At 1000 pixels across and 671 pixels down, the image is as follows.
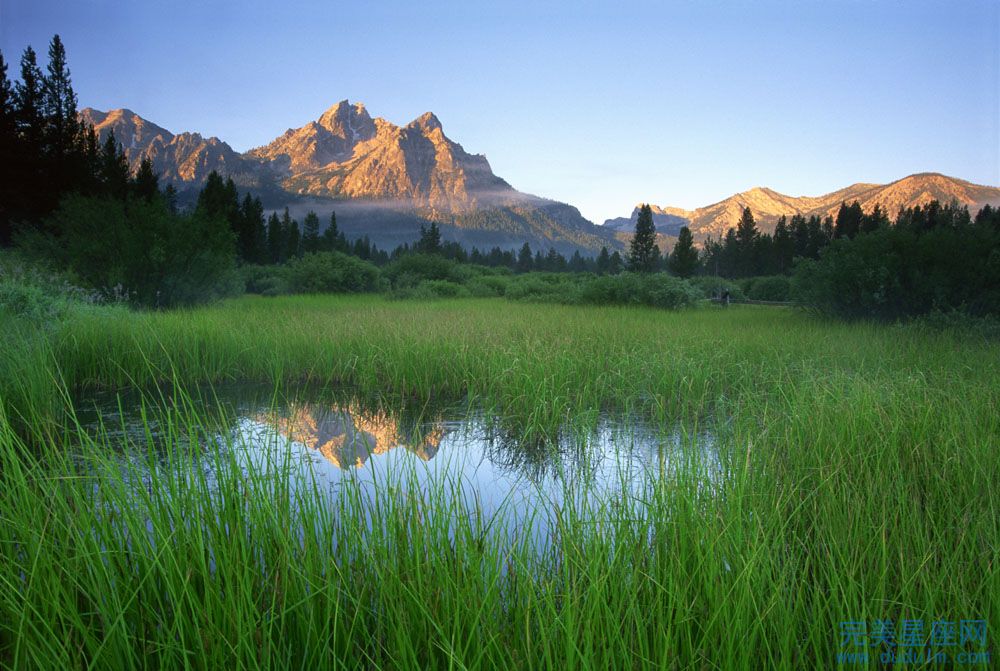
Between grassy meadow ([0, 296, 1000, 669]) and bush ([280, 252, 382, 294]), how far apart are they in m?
15.8

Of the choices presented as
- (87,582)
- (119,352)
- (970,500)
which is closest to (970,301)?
(970,500)

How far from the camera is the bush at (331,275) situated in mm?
22422

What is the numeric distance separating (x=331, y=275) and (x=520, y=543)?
21604mm

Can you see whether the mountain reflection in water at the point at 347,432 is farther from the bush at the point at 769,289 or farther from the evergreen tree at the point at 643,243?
the evergreen tree at the point at 643,243

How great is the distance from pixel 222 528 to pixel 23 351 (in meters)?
4.50

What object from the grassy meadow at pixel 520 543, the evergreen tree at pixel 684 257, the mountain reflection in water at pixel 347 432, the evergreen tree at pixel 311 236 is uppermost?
the evergreen tree at pixel 311 236

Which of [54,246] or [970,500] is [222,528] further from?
[54,246]

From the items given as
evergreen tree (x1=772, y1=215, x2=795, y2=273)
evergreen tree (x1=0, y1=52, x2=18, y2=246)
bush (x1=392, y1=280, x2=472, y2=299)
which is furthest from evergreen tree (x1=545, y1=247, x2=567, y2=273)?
evergreen tree (x1=0, y1=52, x2=18, y2=246)

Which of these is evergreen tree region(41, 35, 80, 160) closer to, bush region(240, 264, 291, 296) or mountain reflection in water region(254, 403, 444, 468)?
bush region(240, 264, 291, 296)

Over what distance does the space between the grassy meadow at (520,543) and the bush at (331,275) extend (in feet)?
52.0

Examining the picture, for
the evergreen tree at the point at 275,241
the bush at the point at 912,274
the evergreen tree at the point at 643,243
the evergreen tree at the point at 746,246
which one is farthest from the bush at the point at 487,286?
the evergreen tree at the point at 746,246

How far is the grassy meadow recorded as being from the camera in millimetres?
1519

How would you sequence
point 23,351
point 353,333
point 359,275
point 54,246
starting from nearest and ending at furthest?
point 23,351 → point 353,333 → point 54,246 → point 359,275

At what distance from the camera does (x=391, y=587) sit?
5.52 ft
